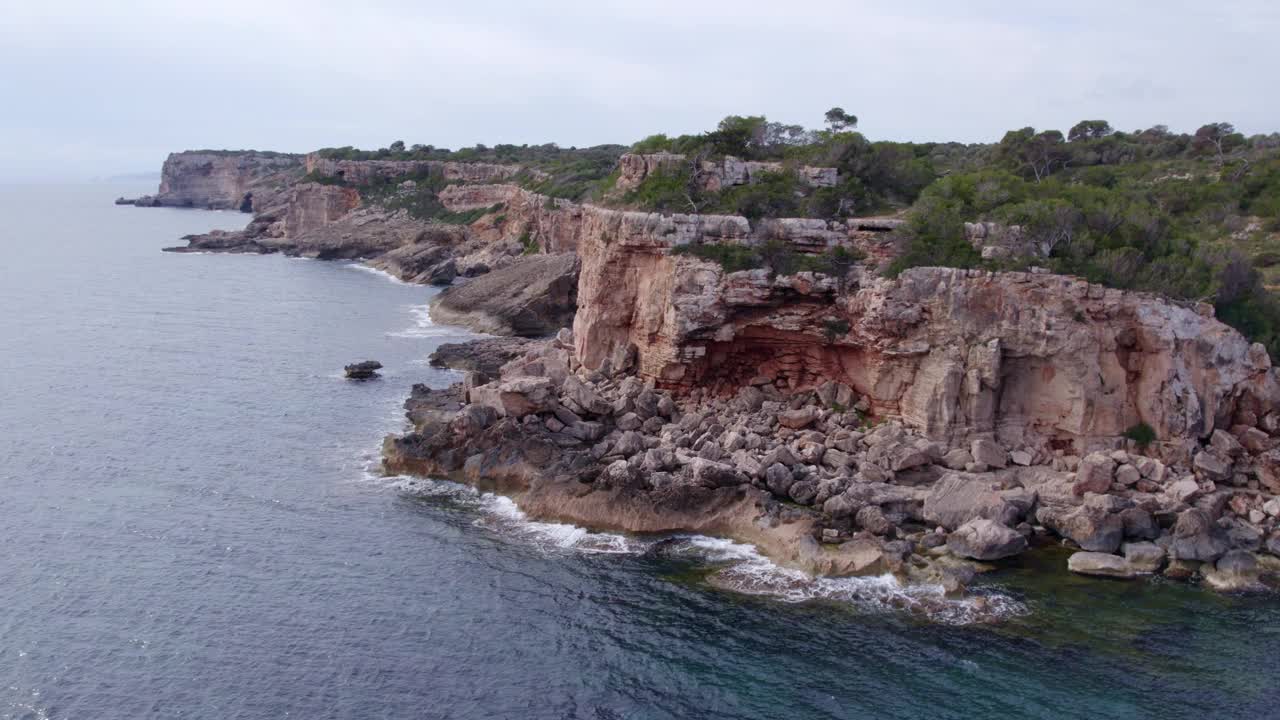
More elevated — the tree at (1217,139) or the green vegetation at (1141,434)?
the tree at (1217,139)

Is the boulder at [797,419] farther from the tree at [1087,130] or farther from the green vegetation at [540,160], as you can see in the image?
the tree at [1087,130]

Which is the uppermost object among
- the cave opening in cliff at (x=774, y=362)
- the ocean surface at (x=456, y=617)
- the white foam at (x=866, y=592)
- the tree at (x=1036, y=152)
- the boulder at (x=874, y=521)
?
the tree at (x=1036, y=152)

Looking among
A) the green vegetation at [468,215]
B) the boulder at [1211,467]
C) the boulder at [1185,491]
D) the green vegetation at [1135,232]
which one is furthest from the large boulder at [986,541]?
the green vegetation at [468,215]

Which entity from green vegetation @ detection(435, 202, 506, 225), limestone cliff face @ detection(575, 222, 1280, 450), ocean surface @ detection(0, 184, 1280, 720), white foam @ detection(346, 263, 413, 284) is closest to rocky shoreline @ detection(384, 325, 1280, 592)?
ocean surface @ detection(0, 184, 1280, 720)

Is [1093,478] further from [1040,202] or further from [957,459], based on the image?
[1040,202]

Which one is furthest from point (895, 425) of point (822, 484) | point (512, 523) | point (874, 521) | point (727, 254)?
point (512, 523)

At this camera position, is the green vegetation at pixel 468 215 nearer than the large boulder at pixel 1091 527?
No

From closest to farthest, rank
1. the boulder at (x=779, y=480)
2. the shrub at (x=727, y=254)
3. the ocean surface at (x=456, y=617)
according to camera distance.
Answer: the ocean surface at (x=456, y=617)
the boulder at (x=779, y=480)
the shrub at (x=727, y=254)

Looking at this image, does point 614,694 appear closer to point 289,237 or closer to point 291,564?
point 291,564
